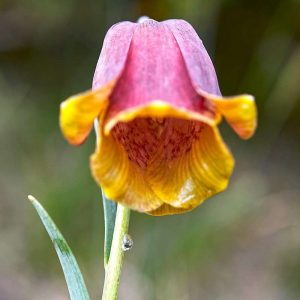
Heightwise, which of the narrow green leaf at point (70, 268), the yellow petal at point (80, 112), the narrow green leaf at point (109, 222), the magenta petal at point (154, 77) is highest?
the magenta petal at point (154, 77)

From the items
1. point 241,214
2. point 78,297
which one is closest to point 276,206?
point 241,214

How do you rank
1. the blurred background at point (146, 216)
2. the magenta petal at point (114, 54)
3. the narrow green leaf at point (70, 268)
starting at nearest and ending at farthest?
1. the magenta petal at point (114, 54)
2. the narrow green leaf at point (70, 268)
3. the blurred background at point (146, 216)

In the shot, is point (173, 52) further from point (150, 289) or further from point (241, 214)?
point (241, 214)

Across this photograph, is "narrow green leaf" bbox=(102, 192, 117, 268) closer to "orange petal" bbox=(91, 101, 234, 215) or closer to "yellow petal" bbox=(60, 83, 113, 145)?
"orange petal" bbox=(91, 101, 234, 215)

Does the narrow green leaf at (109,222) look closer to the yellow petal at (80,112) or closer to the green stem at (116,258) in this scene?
the green stem at (116,258)

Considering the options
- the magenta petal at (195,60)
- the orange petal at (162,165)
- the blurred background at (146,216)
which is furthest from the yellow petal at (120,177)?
the blurred background at (146,216)

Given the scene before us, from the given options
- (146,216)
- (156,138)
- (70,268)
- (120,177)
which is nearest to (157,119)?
(156,138)

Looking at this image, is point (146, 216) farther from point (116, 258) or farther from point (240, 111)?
point (240, 111)
